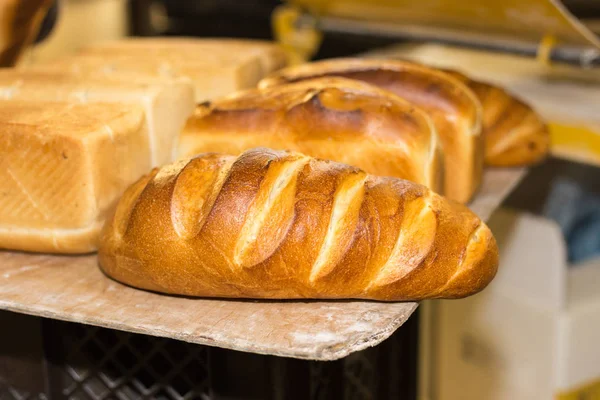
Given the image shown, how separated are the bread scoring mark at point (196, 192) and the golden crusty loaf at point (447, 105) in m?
0.41

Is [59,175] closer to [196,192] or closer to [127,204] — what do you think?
[127,204]

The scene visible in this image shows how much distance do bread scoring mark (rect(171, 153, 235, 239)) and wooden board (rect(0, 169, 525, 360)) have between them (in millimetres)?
111

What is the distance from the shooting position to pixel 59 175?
3.89 feet

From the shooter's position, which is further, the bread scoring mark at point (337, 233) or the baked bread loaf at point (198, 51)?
the baked bread loaf at point (198, 51)

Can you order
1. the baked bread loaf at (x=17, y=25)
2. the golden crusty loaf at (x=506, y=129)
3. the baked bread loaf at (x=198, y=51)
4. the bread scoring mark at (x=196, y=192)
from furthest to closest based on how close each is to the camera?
1. the baked bread loaf at (x=198, y=51)
2. the golden crusty loaf at (x=506, y=129)
3. the baked bread loaf at (x=17, y=25)
4. the bread scoring mark at (x=196, y=192)

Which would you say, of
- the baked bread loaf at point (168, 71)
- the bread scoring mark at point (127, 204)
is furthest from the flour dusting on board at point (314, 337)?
the baked bread loaf at point (168, 71)

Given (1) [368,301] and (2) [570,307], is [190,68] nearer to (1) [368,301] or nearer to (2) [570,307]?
(1) [368,301]

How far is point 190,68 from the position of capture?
5.27 ft

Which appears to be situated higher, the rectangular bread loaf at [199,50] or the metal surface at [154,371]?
the rectangular bread loaf at [199,50]

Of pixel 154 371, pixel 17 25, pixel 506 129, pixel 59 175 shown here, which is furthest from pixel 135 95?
pixel 506 129

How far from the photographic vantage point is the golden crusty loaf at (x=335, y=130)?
1.26 meters

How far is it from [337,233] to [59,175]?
45 centimetres

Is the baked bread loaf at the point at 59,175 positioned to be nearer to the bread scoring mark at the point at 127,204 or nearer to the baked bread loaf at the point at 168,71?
the bread scoring mark at the point at 127,204

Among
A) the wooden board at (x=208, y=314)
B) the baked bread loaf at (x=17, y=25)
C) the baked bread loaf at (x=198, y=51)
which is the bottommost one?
the wooden board at (x=208, y=314)
